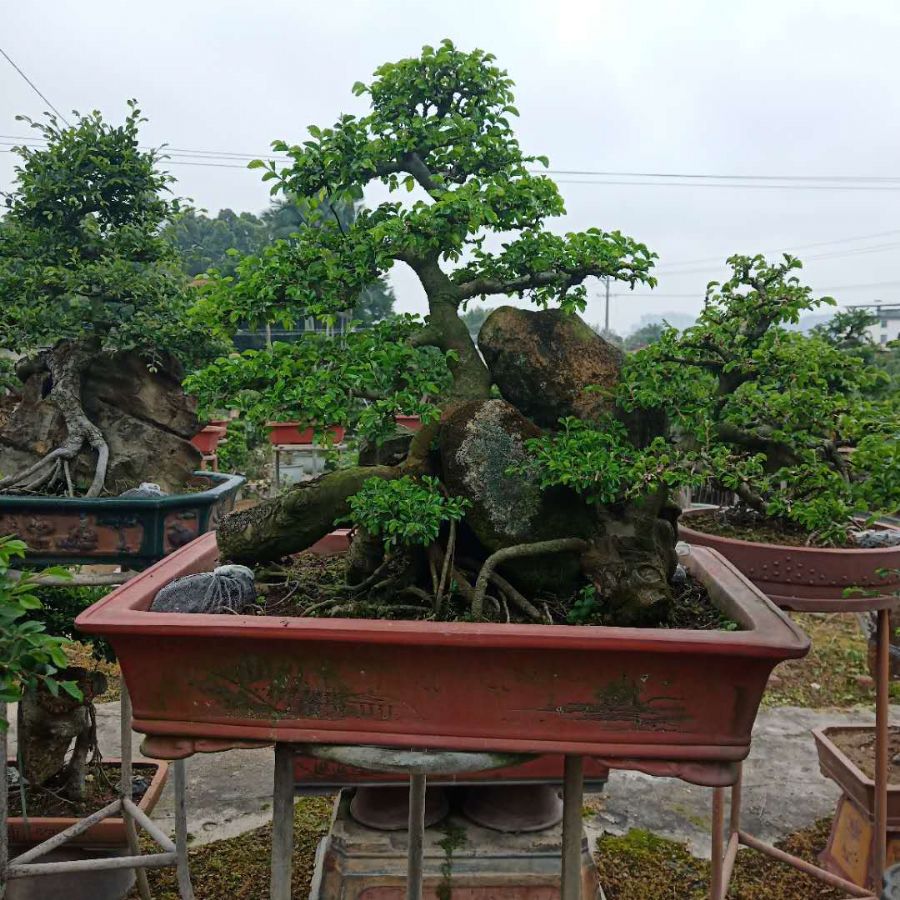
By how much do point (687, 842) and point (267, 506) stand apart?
1.82 m

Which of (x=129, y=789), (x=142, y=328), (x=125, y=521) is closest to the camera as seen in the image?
(x=125, y=521)

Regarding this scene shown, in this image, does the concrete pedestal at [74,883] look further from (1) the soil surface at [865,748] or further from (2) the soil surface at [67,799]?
(1) the soil surface at [865,748]

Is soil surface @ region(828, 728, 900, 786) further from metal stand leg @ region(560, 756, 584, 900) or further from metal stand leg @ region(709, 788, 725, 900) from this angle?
metal stand leg @ region(560, 756, 584, 900)

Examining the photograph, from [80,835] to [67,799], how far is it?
155 mm

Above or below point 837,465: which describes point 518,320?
above

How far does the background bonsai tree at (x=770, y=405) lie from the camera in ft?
4.45

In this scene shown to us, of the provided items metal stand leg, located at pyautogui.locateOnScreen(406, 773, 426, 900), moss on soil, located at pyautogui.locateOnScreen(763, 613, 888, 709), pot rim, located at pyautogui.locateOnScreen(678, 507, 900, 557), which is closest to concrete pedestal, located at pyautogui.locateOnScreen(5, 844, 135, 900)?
metal stand leg, located at pyautogui.locateOnScreen(406, 773, 426, 900)

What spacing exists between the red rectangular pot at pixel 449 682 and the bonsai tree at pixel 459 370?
8.8 inches

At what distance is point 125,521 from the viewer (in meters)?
1.83

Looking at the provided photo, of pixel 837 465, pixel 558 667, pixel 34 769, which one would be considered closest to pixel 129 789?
pixel 34 769

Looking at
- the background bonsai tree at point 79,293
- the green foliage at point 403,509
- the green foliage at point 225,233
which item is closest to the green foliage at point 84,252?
the background bonsai tree at point 79,293

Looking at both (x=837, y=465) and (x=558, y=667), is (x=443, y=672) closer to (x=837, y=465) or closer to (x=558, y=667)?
(x=558, y=667)

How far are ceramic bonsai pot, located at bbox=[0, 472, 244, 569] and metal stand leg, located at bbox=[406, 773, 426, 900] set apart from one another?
0.82m

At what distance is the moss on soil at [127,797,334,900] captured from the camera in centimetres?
215
